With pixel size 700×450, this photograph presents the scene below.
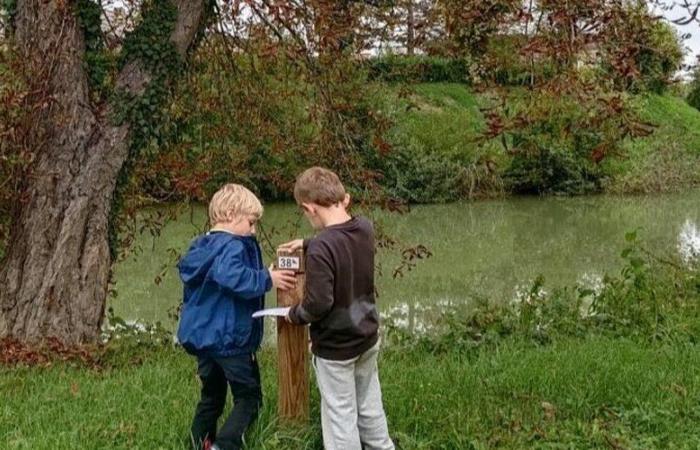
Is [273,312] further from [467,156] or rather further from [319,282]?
[467,156]

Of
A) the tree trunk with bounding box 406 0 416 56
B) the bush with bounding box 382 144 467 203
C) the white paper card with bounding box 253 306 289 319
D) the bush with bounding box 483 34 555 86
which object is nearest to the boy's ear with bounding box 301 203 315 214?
the white paper card with bounding box 253 306 289 319

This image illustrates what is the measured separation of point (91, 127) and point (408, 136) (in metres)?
18.1

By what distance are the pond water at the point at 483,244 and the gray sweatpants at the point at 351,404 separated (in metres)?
3.94

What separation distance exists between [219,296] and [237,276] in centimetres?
18

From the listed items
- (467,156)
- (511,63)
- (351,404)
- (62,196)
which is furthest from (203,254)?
(467,156)

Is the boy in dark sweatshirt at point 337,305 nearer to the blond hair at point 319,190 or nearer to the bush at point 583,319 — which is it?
the blond hair at point 319,190

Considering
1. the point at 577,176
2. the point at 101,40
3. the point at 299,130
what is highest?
the point at 101,40

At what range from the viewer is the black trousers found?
3500 mm

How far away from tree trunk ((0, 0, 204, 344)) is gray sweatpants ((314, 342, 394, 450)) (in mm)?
3286

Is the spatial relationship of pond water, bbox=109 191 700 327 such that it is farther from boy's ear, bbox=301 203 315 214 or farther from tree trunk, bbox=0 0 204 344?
boy's ear, bbox=301 203 315 214

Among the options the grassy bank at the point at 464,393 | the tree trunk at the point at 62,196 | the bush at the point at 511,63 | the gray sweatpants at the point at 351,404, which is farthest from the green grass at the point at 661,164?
the gray sweatpants at the point at 351,404

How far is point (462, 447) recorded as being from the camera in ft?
12.5

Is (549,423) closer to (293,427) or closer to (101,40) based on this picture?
(293,427)

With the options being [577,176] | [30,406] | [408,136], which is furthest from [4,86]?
[577,176]
